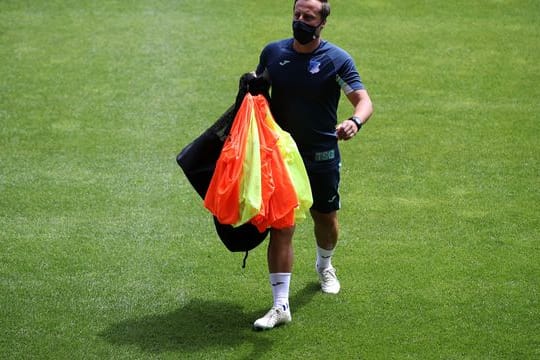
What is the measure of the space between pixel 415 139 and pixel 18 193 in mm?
3952

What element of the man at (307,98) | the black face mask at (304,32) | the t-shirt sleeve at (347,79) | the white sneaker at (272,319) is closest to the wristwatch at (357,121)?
the man at (307,98)

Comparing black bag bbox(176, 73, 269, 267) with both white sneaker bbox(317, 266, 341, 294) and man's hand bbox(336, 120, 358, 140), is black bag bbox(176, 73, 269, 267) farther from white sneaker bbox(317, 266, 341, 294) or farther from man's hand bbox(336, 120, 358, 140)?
white sneaker bbox(317, 266, 341, 294)

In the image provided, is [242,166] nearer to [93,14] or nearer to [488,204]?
[488,204]

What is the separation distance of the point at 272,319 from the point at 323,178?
1040mm

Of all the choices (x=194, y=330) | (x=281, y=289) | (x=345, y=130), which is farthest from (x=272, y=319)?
(x=345, y=130)

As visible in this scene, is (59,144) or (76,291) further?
(59,144)

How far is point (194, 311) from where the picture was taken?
729 cm

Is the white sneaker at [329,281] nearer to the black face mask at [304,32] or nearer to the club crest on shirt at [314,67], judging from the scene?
the club crest on shirt at [314,67]

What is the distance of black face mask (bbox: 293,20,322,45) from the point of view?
684cm

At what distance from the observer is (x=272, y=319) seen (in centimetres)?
697

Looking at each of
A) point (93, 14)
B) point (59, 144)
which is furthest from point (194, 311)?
point (93, 14)

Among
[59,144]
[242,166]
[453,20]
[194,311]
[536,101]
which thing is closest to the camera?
[242,166]

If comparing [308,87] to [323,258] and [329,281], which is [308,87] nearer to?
[323,258]

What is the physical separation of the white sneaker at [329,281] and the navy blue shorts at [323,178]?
1.93 feet
